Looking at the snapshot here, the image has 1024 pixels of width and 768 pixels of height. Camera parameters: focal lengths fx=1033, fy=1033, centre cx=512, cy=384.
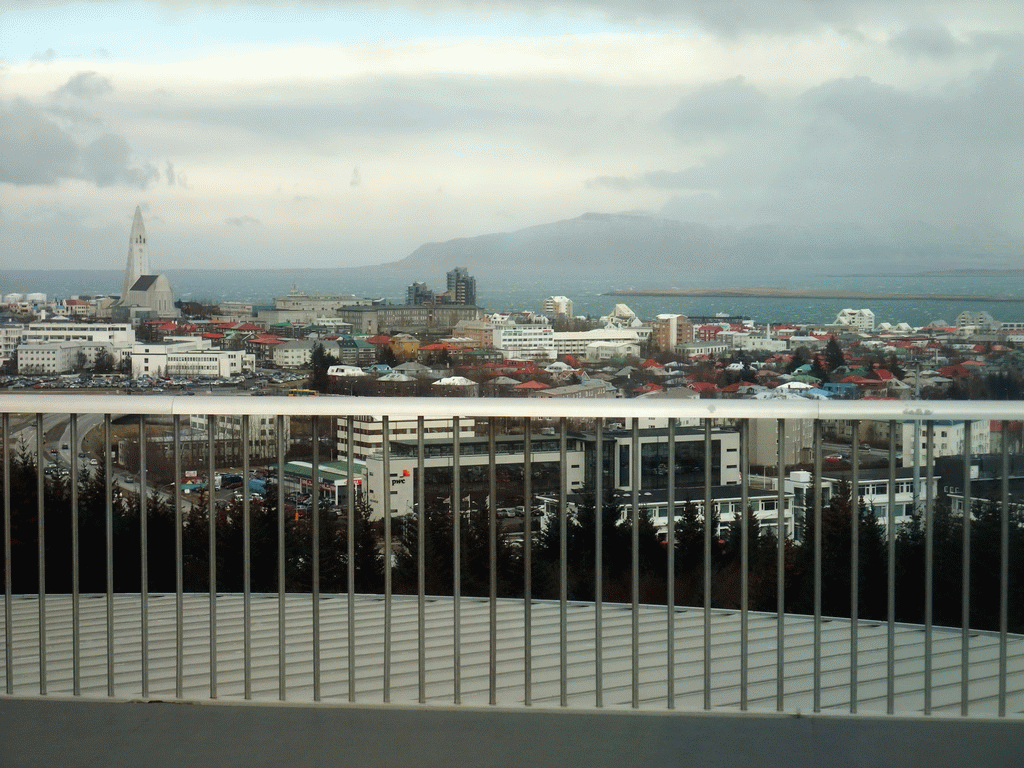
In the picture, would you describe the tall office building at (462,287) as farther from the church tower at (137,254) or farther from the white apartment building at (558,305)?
the church tower at (137,254)

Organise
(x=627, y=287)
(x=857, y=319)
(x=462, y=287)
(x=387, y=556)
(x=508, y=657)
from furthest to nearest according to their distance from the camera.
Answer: (x=462, y=287)
(x=627, y=287)
(x=857, y=319)
(x=508, y=657)
(x=387, y=556)

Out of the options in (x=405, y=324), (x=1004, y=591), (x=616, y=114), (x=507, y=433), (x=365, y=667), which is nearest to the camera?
(x=1004, y=591)

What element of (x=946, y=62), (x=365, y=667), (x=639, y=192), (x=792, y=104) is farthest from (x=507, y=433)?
(x=946, y=62)

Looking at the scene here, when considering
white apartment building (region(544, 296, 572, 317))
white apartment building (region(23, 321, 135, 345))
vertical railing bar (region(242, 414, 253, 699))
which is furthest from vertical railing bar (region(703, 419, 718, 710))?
white apartment building (region(23, 321, 135, 345))

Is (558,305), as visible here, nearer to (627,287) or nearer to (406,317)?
(627,287)

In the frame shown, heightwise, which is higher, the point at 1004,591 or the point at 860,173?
the point at 860,173

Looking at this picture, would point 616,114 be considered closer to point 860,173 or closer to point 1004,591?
point 860,173

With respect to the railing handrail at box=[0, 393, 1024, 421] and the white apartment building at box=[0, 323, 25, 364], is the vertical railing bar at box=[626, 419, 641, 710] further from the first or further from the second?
the white apartment building at box=[0, 323, 25, 364]

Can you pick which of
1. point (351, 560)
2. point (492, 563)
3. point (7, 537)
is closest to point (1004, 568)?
point (492, 563)
